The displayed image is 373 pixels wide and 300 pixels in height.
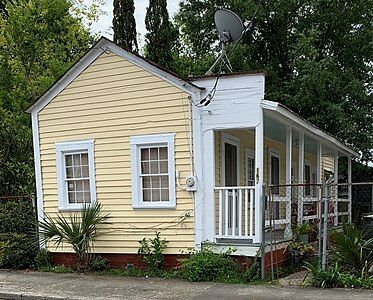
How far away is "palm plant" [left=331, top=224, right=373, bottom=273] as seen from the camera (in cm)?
847

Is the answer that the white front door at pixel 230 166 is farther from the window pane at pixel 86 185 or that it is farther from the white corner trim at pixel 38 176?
the white corner trim at pixel 38 176

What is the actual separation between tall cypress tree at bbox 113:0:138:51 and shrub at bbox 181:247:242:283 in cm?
986

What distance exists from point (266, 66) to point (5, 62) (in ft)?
34.5

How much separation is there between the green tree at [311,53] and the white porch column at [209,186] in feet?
31.5

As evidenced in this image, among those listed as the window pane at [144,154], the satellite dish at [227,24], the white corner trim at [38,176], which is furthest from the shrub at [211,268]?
the satellite dish at [227,24]

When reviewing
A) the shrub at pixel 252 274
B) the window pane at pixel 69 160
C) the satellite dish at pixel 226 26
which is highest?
the satellite dish at pixel 226 26

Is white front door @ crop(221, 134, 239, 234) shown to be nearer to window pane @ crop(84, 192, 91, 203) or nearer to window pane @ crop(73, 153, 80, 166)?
window pane @ crop(84, 192, 91, 203)

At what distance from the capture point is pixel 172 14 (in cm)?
2327

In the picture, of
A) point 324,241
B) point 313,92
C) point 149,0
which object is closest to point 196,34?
point 149,0

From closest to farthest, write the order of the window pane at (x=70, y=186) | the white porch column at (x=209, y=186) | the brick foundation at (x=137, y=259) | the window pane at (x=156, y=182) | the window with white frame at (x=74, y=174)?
the brick foundation at (x=137, y=259), the white porch column at (x=209, y=186), the window pane at (x=156, y=182), the window with white frame at (x=74, y=174), the window pane at (x=70, y=186)

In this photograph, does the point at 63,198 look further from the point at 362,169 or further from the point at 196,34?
the point at 362,169

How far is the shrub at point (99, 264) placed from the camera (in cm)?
1064

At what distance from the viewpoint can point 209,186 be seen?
32.0 feet

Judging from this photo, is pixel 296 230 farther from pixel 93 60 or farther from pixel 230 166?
pixel 93 60
